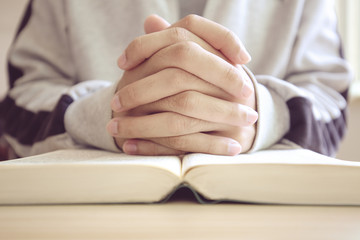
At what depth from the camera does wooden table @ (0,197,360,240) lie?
0.24 metres

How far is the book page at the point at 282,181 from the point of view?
31 cm

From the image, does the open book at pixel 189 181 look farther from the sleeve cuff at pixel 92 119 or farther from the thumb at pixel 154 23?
the thumb at pixel 154 23

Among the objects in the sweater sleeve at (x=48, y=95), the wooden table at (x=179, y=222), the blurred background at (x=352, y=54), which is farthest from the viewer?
the blurred background at (x=352, y=54)

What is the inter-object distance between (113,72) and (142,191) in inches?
19.1

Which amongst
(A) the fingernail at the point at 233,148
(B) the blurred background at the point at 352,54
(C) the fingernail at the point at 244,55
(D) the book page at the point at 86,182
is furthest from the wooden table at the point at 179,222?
(B) the blurred background at the point at 352,54

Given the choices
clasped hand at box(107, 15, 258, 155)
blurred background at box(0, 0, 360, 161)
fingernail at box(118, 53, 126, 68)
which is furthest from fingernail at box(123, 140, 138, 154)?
blurred background at box(0, 0, 360, 161)

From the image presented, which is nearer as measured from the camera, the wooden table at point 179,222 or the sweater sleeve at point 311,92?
the wooden table at point 179,222

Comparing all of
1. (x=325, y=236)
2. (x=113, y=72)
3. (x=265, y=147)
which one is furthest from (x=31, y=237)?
(x=113, y=72)

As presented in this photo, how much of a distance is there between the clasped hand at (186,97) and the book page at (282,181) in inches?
4.3

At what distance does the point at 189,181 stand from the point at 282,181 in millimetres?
81

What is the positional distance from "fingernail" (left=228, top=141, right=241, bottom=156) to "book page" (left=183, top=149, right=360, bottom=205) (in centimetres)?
11

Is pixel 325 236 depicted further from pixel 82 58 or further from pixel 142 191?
pixel 82 58

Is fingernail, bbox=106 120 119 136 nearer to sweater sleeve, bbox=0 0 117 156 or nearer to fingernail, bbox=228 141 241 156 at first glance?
sweater sleeve, bbox=0 0 117 156

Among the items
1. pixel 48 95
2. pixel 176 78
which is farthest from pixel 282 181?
pixel 48 95
